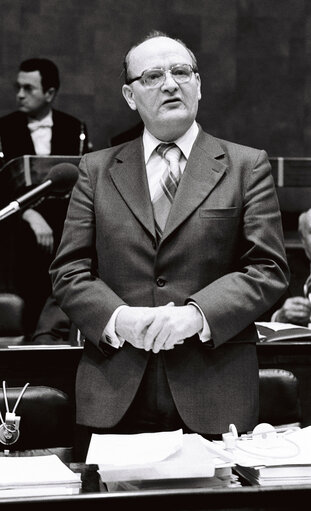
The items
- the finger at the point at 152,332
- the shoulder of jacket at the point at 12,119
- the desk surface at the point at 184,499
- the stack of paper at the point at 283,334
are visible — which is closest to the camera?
the desk surface at the point at 184,499

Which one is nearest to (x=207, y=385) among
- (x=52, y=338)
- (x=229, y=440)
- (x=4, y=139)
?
(x=229, y=440)

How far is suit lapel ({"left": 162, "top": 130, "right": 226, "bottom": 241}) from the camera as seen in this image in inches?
70.8

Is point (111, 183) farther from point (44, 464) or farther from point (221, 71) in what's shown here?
point (221, 71)

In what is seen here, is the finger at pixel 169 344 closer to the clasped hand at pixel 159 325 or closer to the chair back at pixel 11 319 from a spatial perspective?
the clasped hand at pixel 159 325

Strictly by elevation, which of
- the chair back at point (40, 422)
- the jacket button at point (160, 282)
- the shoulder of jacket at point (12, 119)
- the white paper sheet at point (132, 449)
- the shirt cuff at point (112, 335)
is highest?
the shoulder of jacket at point (12, 119)

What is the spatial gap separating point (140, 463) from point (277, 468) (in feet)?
0.68

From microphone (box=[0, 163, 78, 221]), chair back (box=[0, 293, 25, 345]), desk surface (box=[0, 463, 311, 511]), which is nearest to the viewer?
desk surface (box=[0, 463, 311, 511])

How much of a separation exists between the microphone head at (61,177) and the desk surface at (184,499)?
46.4 inches

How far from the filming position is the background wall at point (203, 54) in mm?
5699

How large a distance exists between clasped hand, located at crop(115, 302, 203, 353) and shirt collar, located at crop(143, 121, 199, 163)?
38cm

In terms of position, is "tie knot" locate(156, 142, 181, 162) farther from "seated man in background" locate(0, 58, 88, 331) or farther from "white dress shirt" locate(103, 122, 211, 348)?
"seated man in background" locate(0, 58, 88, 331)

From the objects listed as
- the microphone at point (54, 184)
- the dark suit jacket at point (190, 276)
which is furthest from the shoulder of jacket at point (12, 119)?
the dark suit jacket at point (190, 276)

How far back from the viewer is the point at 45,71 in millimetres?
5086

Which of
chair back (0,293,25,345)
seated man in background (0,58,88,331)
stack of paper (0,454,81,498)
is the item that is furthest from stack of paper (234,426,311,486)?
seated man in background (0,58,88,331)
